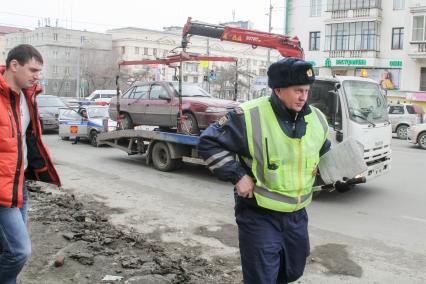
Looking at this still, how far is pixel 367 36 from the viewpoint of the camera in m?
39.9

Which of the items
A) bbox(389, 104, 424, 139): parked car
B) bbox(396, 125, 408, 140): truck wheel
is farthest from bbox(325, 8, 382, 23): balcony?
bbox(396, 125, 408, 140): truck wheel

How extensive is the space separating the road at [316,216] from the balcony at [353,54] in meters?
29.4

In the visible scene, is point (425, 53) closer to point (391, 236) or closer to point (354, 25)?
point (354, 25)

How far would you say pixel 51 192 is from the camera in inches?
328

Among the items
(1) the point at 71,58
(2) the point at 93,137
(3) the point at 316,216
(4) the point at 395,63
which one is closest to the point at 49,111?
(2) the point at 93,137

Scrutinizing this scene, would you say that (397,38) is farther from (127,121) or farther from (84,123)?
(127,121)

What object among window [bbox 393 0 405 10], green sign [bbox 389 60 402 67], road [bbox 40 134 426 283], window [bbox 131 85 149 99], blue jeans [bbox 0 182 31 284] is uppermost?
window [bbox 393 0 405 10]

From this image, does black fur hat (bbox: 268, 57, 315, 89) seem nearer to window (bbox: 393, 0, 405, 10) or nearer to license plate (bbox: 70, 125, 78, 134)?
license plate (bbox: 70, 125, 78, 134)

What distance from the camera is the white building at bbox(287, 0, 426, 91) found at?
37312mm

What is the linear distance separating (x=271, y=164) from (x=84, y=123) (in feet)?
46.3

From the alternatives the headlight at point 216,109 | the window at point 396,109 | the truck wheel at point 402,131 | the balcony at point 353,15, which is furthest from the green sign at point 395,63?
the headlight at point 216,109

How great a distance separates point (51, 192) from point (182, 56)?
12.7ft

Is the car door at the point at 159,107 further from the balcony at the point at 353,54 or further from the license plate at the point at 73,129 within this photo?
the balcony at the point at 353,54

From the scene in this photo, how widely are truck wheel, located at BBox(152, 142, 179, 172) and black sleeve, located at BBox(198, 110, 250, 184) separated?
7825 mm
